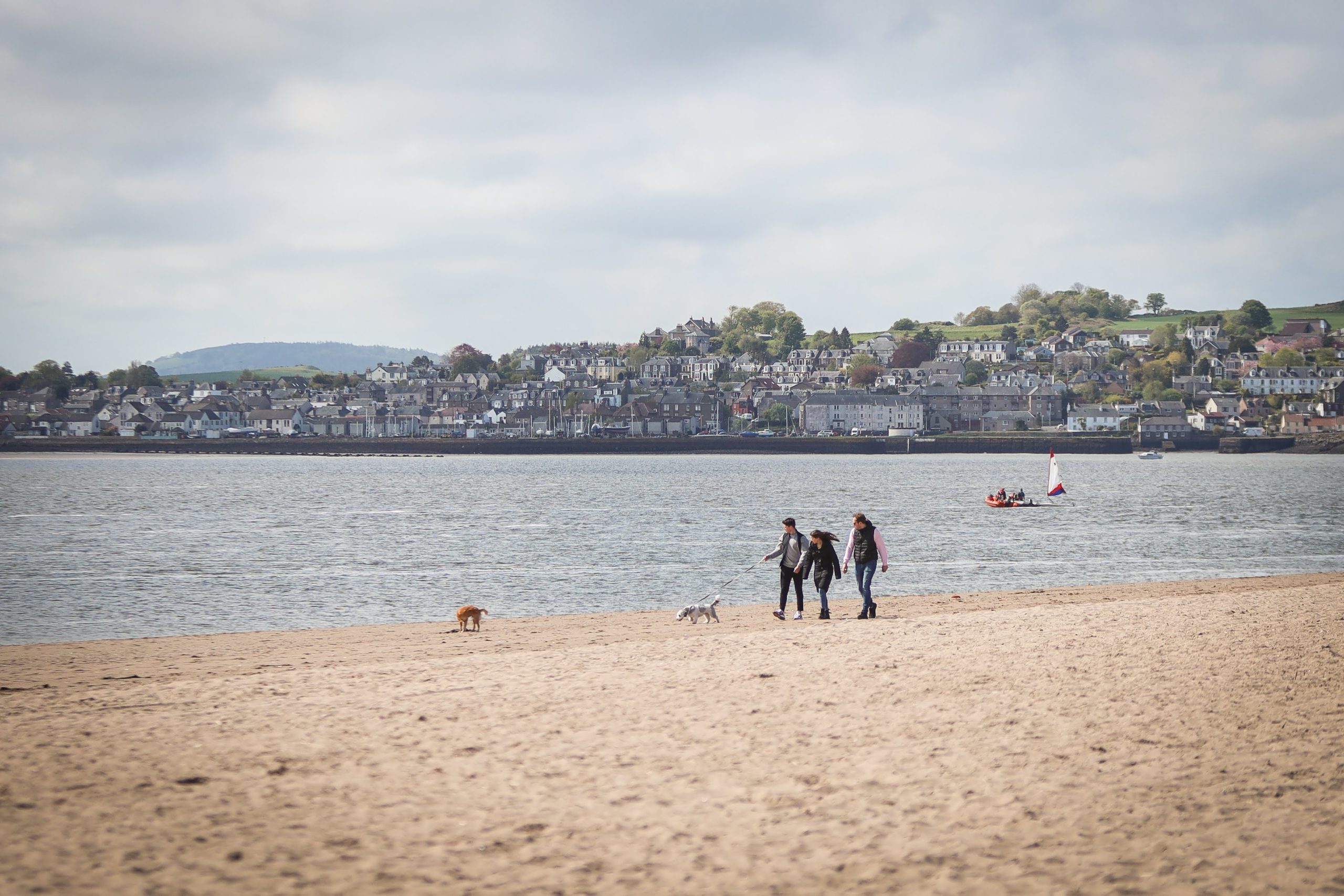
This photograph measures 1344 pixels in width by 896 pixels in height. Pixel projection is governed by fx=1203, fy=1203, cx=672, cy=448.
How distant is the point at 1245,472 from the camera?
354 ft

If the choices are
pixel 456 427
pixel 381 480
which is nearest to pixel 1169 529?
pixel 381 480

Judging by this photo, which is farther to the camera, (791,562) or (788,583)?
(788,583)

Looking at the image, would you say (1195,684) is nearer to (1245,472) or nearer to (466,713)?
(466,713)

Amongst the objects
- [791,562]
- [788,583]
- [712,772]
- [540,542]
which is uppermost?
[791,562]

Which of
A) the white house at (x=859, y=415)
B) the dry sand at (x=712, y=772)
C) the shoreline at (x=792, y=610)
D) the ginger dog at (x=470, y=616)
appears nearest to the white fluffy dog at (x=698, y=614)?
the shoreline at (x=792, y=610)

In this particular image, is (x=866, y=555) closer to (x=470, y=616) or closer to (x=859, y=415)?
(x=470, y=616)

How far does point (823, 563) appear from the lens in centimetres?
1839

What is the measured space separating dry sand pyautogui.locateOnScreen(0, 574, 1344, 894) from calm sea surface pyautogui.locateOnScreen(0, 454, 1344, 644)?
38.3 feet

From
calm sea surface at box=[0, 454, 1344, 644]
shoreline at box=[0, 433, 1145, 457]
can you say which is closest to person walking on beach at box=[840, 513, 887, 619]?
calm sea surface at box=[0, 454, 1344, 644]

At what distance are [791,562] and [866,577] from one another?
1205 millimetres

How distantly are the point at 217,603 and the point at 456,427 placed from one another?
171077 mm

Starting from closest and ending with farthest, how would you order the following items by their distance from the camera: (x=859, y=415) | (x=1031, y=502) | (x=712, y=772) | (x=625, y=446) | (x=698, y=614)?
(x=712, y=772)
(x=698, y=614)
(x=1031, y=502)
(x=625, y=446)
(x=859, y=415)

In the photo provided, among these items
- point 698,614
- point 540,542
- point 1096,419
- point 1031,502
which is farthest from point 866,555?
point 1096,419

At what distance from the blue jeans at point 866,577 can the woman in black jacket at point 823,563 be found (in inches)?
12.9
